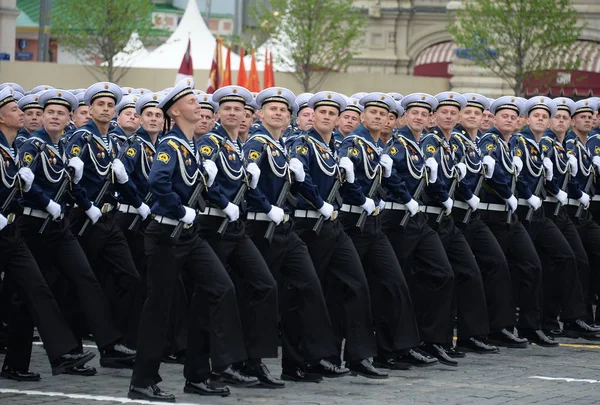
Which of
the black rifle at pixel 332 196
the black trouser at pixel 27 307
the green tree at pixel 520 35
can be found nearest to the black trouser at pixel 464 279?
the black rifle at pixel 332 196

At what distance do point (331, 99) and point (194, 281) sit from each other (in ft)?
6.88

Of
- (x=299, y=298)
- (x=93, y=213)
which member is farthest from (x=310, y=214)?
(x=93, y=213)

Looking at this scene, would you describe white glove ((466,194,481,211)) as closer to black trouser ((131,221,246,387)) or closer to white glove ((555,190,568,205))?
Result: white glove ((555,190,568,205))

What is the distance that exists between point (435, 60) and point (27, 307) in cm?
3393

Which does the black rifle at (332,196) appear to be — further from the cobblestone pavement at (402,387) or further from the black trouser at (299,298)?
the cobblestone pavement at (402,387)

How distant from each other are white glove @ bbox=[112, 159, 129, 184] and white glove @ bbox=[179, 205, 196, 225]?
6.94 feet

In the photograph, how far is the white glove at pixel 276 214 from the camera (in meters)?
10.5

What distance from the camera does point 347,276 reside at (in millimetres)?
11055

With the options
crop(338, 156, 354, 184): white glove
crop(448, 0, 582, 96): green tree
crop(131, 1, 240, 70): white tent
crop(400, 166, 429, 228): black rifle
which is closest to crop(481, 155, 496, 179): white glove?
crop(400, 166, 429, 228): black rifle

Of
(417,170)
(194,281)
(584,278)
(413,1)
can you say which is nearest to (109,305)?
(194,281)

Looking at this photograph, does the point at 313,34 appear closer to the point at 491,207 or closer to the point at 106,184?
the point at 491,207

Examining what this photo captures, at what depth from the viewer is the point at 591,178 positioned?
1402cm

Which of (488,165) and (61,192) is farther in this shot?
(488,165)

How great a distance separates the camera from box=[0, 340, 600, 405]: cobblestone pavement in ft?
32.0
